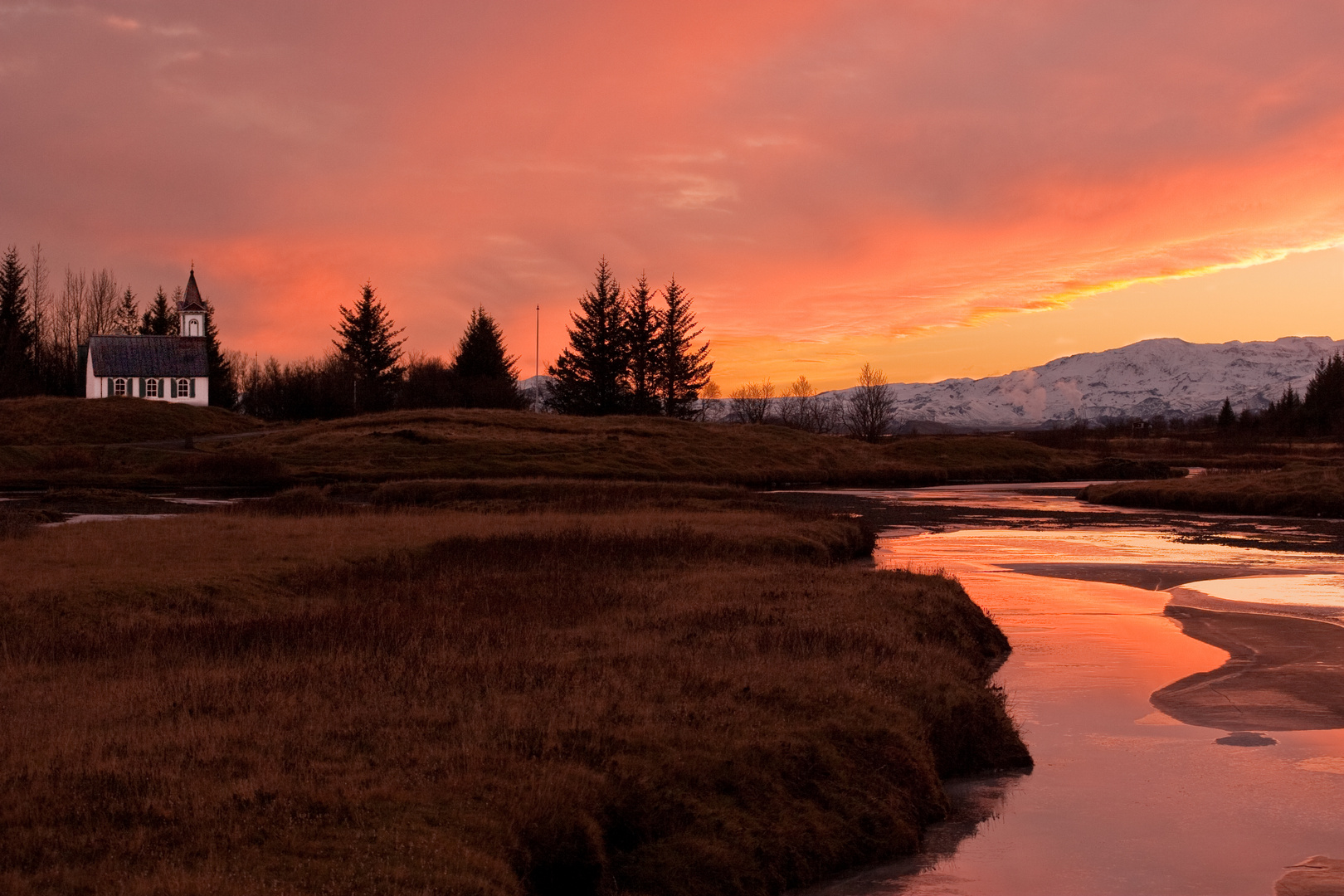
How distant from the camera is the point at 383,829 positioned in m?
9.16

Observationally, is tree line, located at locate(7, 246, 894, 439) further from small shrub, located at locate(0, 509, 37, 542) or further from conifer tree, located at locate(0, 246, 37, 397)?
small shrub, located at locate(0, 509, 37, 542)

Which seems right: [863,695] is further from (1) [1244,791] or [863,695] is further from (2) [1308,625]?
(2) [1308,625]

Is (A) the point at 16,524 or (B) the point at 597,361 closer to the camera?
(A) the point at 16,524

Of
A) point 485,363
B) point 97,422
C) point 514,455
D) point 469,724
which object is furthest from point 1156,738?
point 485,363

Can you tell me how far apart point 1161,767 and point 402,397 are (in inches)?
4549

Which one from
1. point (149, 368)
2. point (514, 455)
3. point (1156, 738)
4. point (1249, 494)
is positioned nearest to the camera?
point (1156, 738)

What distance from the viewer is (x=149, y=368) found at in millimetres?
114562

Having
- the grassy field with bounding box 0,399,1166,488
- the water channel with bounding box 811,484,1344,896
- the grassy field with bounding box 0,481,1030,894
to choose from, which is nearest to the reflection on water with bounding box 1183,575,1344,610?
the water channel with bounding box 811,484,1344,896

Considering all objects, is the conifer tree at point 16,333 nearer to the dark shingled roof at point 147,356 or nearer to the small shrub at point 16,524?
the dark shingled roof at point 147,356

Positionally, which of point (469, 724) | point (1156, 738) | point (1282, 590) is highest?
point (469, 724)

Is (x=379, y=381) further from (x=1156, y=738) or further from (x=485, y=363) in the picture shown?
(x=1156, y=738)

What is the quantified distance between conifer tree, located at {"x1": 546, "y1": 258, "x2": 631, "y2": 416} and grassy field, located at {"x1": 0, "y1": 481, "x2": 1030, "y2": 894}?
91.5 m

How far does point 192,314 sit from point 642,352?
1932 inches

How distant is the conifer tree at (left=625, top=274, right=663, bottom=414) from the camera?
11881 centimetres
